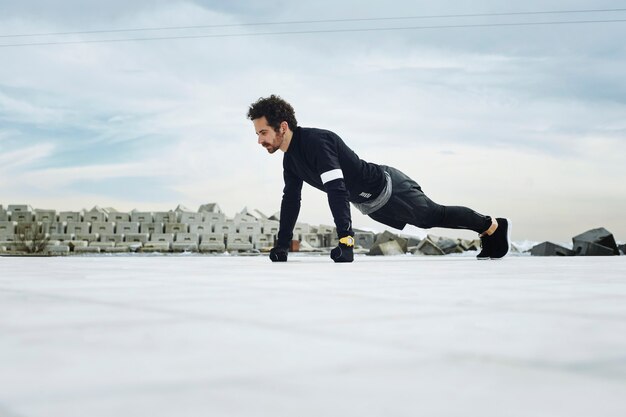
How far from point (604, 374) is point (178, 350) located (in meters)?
0.49

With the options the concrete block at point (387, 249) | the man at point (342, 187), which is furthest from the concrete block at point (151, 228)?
the man at point (342, 187)

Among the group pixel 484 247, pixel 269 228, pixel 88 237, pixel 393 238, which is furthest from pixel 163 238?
pixel 484 247

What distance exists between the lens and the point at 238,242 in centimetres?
1761

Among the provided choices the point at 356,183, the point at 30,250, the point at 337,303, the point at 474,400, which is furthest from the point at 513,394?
the point at 30,250

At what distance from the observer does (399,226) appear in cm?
463

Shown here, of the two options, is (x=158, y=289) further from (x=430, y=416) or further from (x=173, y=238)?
(x=173, y=238)

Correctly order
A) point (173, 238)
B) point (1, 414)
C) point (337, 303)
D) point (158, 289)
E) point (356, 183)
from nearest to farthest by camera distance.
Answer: point (1, 414) → point (337, 303) → point (158, 289) → point (356, 183) → point (173, 238)

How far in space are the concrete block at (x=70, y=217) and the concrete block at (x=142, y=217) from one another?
5.75ft

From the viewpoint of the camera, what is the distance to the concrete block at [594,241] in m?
8.59

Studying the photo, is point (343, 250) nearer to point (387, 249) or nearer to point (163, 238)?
point (387, 249)

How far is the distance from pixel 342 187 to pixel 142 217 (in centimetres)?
1646

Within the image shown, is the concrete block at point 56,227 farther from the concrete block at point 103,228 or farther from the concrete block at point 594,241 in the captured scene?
the concrete block at point 594,241

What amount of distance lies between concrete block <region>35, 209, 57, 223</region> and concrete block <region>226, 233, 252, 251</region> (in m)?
6.01

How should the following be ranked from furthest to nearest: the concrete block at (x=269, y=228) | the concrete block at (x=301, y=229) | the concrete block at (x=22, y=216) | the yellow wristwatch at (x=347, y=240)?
1. the concrete block at (x=22, y=216)
2. the concrete block at (x=301, y=229)
3. the concrete block at (x=269, y=228)
4. the yellow wristwatch at (x=347, y=240)
